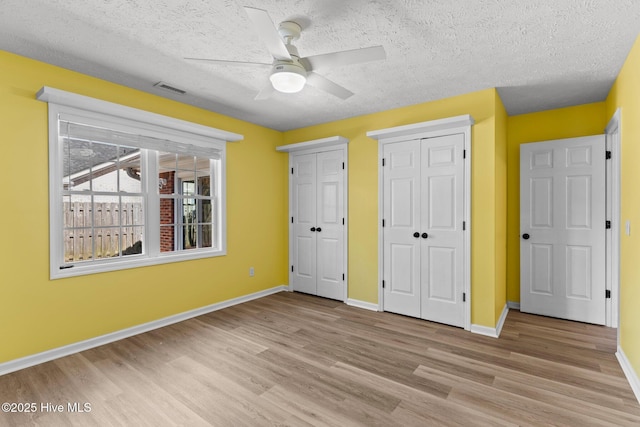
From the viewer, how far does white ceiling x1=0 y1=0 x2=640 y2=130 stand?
6.32 ft

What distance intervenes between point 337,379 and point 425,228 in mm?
2012

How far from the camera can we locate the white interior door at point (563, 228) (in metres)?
3.44

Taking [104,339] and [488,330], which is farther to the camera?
[488,330]

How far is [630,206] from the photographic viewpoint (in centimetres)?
240

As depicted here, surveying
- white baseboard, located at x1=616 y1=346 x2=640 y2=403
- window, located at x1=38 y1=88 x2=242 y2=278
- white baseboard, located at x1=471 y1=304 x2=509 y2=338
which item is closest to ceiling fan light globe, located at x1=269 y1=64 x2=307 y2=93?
window, located at x1=38 y1=88 x2=242 y2=278

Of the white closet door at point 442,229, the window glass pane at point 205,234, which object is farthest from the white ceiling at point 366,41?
the window glass pane at point 205,234

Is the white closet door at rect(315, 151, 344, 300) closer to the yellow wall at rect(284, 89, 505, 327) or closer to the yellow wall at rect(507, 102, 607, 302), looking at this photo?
the yellow wall at rect(284, 89, 505, 327)

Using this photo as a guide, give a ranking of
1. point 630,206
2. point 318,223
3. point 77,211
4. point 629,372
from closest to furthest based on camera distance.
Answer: point 629,372 → point 630,206 → point 77,211 → point 318,223

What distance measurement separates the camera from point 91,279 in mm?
2900

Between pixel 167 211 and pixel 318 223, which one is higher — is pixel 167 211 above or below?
above

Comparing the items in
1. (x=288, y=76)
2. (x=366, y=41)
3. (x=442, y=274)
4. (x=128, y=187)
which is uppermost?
(x=366, y=41)

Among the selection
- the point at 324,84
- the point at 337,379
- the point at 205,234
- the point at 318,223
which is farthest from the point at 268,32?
the point at 318,223

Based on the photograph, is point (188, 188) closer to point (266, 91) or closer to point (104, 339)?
point (104, 339)

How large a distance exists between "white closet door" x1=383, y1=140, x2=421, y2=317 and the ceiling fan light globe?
2.00 meters
